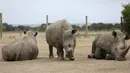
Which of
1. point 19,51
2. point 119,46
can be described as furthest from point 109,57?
point 19,51

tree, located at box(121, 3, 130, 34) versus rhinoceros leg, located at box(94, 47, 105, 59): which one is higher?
tree, located at box(121, 3, 130, 34)

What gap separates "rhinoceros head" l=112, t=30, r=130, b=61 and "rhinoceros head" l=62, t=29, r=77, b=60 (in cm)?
159

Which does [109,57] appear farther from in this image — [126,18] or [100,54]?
[126,18]

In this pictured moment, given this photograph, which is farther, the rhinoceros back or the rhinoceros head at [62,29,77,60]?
the rhinoceros back

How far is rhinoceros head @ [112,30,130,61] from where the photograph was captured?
14102 millimetres

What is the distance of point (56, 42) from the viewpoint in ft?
49.7

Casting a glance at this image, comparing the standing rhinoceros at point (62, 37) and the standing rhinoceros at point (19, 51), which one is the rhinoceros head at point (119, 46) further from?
the standing rhinoceros at point (19, 51)

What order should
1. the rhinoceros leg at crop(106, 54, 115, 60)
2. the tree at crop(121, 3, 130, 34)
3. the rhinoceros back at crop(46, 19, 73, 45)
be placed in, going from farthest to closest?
the tree at crop(121, 3, 130, 34)
the rhinoceros back at crop(46, 19, 73, 45)
the rhinoceros leg at crop(106, 54, 115, 60)

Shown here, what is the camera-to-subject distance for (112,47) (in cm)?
1473

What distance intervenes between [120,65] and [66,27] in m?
3.39

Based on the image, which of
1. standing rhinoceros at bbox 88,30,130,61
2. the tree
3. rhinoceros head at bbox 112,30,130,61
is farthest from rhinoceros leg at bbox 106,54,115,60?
the tree

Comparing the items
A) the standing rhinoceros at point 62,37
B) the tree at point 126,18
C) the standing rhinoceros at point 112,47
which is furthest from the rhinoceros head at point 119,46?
the tree at point 126,18

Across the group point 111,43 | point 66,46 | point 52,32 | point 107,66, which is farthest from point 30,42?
point 107,66

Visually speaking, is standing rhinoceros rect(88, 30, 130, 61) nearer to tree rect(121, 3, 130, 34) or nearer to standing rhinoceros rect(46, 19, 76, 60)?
standing rhinoceros rect(46, 19, 76, 60)
